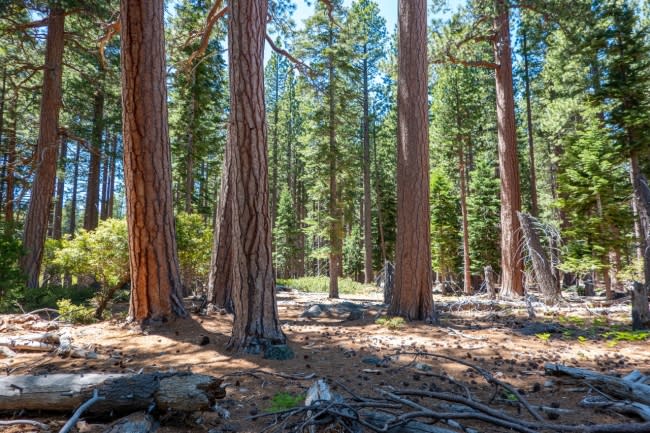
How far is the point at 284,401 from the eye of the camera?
8.41 feet

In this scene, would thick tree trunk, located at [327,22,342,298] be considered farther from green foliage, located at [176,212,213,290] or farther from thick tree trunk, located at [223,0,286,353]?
thick tree trunk, located at [223,0,286,353]

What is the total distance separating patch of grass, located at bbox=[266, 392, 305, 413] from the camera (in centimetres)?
243

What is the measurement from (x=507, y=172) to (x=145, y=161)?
29.1 feet

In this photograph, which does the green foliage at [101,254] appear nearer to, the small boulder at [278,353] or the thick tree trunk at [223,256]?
the thick tree trunk at [223,256]

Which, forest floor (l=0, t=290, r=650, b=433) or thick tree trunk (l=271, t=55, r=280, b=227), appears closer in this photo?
forest floor (l=0, t=290, r=650, b=433)

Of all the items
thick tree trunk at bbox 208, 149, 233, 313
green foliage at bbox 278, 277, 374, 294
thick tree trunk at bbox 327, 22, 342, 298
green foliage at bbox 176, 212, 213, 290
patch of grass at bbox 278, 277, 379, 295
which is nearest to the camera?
thick tree trunk at bbox 208, 149, 233, 313

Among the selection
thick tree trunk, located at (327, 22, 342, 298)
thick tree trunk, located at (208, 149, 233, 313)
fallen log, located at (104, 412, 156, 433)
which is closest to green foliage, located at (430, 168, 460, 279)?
thick tree trunk, located at (327, 22, 342, 298)

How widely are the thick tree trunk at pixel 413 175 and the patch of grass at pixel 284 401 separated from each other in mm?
3818

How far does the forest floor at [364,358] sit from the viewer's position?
2.65 m

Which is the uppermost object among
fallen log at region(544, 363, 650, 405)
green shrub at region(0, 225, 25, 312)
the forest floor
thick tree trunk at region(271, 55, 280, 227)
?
thick tree trunk at region(271, 55, 280, 227)

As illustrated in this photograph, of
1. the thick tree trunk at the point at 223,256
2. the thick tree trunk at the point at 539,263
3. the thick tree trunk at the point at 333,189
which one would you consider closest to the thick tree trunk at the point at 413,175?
the thick tree trunk at the point at 539,263

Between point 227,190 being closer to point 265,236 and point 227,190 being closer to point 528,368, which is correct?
point 265,236

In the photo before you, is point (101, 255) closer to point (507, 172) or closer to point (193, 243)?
point (193, 243)

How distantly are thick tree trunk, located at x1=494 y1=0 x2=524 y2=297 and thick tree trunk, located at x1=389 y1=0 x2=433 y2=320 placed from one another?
4.03 m
